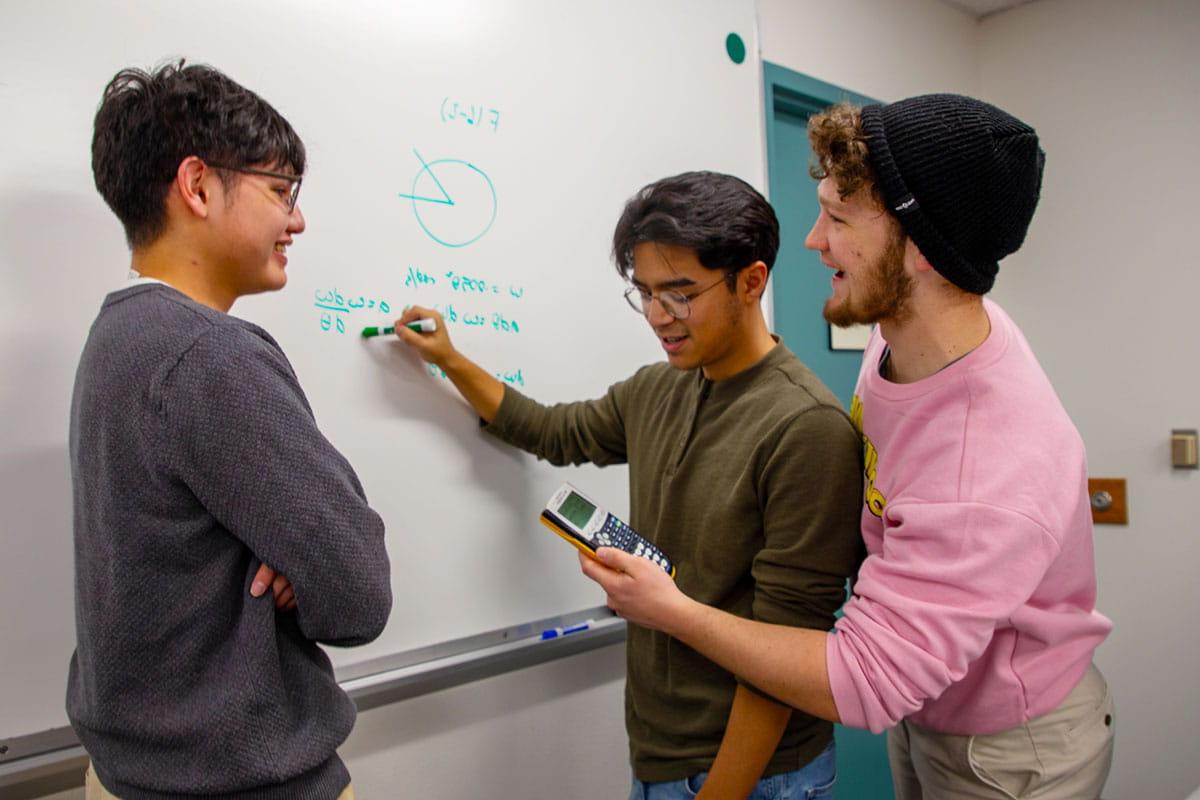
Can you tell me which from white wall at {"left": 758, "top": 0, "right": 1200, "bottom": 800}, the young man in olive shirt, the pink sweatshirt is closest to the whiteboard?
the young man in olive shirt

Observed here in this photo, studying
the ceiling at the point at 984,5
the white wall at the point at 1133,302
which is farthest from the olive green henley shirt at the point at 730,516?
the ceiling at the point at 984,5

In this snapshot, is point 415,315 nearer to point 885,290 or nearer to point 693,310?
point 693,310

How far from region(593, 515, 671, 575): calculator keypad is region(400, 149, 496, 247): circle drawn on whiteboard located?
1.59ft

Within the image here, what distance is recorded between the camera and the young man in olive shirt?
0.92 metres

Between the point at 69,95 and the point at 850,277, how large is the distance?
89 centimetres

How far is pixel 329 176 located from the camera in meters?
1.03

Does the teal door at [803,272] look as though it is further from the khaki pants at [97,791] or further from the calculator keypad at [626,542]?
the khaki pants at [97,791]

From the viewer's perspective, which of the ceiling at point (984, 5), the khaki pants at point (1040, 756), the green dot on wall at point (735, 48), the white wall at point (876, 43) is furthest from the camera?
the ceiling at point (984, 5)

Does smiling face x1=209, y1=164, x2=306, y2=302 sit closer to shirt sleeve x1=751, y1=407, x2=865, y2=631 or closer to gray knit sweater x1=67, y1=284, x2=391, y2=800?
gray knit sweater x1=67, y1=284, x2=391, y2=800

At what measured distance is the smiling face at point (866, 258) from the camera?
2.79 feet

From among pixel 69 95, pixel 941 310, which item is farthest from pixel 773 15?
pixel 69 95

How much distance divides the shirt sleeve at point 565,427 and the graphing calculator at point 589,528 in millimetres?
223

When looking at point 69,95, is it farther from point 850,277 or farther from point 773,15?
point 773,15

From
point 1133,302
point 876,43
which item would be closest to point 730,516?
Result: point 876,43
